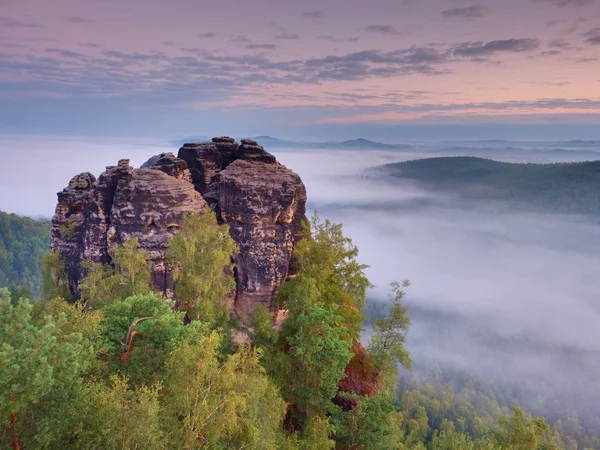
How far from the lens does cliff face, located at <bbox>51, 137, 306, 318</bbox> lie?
39.2 meters

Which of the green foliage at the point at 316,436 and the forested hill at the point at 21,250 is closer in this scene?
the green foliage at the point at 316,436

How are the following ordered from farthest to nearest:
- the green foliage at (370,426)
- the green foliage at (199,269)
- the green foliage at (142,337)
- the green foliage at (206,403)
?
1. the green foliage at (199,269)
2. the green foliage at (370,426)
3. the green foliage at (142,337)
4. the green foliage at (206,403)

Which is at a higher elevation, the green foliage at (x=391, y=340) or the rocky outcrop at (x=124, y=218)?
the rocky outcrop at (x=124, y=218)

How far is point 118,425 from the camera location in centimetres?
1321

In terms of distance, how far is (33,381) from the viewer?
12.2 m

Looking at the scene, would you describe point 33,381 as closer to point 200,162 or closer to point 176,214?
point 176,214

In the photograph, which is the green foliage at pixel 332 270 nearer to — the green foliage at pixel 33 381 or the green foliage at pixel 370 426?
the green foliage at pixel 370 426

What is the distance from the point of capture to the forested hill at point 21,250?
167375 millimetres

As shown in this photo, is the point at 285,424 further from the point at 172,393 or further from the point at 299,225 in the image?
the point at 299,225

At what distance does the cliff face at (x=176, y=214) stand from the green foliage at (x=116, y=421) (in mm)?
24858

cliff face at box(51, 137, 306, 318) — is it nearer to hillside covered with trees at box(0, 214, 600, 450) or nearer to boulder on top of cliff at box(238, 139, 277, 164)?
boulder on top of cliff at box(238, 139, 277, 164)

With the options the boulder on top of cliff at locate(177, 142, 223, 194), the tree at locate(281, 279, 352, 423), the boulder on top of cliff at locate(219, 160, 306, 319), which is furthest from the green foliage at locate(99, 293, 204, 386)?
the boulder on top of cliff at locate(177, 142, 223, 194)

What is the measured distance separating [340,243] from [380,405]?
14.9 m

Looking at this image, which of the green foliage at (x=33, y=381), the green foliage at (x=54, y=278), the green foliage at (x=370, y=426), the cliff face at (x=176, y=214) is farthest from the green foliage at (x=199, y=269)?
the green foliage at (x=54, y=278)
